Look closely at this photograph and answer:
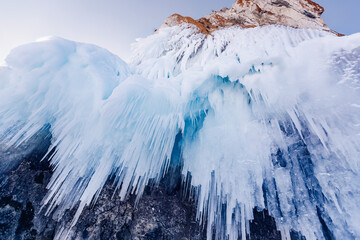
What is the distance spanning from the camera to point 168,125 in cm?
401

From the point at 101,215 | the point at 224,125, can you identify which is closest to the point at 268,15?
the point at 224,125

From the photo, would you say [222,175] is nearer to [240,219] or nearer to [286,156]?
[240,219]

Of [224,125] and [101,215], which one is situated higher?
[224,125]

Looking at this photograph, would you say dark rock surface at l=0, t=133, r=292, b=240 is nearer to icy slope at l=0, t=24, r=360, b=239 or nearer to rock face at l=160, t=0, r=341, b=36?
icy slope at l=0, t=24, r=360, b=239

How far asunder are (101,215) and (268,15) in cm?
1372

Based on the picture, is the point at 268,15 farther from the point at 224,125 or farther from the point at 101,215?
the point at 101,215

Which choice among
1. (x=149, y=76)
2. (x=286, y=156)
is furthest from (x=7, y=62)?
(x=286, y=156)

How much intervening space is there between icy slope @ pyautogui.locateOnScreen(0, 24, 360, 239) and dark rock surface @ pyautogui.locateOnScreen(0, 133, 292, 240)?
0.29m

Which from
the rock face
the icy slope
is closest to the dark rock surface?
the icy slope

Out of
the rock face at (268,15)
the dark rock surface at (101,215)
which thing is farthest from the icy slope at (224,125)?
the rock face at (268,15)

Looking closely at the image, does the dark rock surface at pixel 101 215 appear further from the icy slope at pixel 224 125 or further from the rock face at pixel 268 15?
the rock face at pixel 268 15

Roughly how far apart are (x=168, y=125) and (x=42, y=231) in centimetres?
338

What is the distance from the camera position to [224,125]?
4047 mm

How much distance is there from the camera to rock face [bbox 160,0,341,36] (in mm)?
9828
